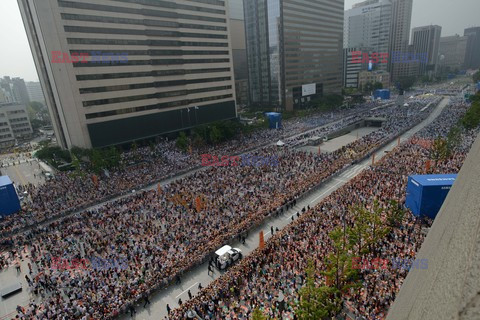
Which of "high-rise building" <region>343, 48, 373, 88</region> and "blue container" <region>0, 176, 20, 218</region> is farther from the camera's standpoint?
"high-rise building" <region>343, 48, 373, 88</region>

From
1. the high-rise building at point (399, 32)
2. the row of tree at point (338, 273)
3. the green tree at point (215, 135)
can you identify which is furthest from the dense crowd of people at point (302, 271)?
the high-rise building at point (399, 32)

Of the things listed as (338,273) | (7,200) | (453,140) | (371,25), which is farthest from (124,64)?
(371,25)

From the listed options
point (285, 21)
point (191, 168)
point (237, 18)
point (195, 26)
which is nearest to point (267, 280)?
point (191, 168)

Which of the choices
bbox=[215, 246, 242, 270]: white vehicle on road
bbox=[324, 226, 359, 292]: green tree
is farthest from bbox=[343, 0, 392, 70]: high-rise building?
bbox=[324, 226, 359, 292]: green tree

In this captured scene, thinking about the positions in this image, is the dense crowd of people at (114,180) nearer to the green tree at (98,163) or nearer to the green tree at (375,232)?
the green tree at (98,163)

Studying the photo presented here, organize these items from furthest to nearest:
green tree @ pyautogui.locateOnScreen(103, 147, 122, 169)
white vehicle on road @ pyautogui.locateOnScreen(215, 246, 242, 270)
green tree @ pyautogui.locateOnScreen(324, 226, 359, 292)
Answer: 1. green tree @ pyautogui.locateOnScreen(103, 147, 122, 169)
2. white vehicle on road @ pyautogui.locateOnScreen(215, 246, 242, 270)
3. green tree @ pyautogui.locateOnScreen(324, 226, 359, 292)

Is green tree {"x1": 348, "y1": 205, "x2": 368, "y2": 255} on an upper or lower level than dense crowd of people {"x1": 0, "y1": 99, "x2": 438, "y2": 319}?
upper

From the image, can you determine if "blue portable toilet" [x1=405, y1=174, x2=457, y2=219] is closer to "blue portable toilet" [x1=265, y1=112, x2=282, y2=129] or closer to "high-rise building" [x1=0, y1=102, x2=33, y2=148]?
"blue portable toilet" [x1=265, y1=112, x2=282, y2=129]
